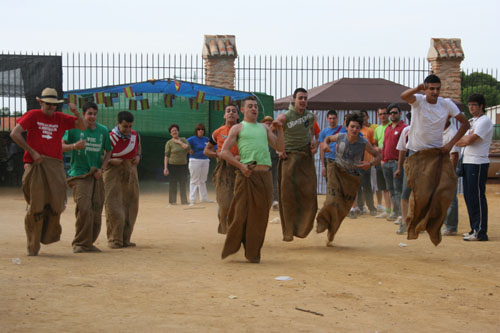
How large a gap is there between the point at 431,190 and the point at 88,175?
13.6 feet

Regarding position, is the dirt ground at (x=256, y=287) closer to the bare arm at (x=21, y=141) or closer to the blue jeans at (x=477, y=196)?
the blue jeans at (x=477, y=196)

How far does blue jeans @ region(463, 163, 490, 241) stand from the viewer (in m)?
10.4

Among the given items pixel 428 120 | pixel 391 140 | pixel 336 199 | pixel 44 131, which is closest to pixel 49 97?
pixel 44 131

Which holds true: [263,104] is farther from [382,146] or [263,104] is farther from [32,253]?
[32,253]

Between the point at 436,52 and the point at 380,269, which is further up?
the point at 436,52

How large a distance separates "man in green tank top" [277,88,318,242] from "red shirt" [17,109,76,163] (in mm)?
2854

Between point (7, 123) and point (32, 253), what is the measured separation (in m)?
12.9

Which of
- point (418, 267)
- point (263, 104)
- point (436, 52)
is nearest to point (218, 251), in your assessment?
point (418, 267)

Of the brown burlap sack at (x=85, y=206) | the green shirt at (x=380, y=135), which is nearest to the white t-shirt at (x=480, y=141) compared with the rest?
the green shirt at (x=380, y=135)

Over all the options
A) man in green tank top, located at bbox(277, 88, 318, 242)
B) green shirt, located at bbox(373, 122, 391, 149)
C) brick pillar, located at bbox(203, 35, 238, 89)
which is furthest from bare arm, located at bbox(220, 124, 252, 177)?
brick pillar, located at bbox(203, 35, 238, 89)

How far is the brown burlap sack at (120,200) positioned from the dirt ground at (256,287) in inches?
13.1

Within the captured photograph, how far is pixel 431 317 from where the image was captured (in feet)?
18.4

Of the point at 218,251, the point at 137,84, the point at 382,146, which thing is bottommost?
the point at 218,251

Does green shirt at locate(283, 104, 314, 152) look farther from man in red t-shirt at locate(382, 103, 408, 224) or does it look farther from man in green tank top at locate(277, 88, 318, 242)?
man in red t-shirt at locate(382, 103, 408, 224)
